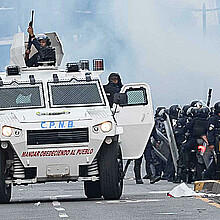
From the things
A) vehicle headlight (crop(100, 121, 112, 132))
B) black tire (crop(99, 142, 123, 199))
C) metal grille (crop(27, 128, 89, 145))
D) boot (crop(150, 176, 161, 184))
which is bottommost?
boot (crop(150, 176, 161, 184))

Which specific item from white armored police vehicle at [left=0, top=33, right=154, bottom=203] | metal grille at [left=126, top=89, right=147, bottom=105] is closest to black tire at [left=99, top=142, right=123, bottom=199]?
white armored police vehicle at [left=0, top=33, right=154, bottom=203]

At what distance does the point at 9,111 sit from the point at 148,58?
30.1 metres

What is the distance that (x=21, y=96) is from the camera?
19.5 m

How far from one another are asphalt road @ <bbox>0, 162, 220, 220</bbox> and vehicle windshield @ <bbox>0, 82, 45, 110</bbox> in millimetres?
1537

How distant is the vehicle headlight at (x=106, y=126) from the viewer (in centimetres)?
1820

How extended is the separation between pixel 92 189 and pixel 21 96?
6.33 ft

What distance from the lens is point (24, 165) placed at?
18297 mm

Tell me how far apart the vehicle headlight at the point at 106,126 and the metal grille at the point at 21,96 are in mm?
1525

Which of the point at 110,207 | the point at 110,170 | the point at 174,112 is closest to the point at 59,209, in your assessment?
the point at 110,207

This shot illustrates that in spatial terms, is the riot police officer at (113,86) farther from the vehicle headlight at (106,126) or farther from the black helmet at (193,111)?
the vehicle headlight at (106,126)

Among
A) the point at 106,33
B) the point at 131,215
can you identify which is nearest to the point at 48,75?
the point at 131,215

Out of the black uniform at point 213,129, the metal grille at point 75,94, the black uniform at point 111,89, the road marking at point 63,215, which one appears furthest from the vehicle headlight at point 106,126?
the black uniform at point 213,129

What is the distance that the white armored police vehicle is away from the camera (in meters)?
18.2

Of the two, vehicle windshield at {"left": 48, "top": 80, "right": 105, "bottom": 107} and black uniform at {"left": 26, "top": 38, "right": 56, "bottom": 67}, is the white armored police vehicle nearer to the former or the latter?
vehicle windshield at {"left": 48, "top": 80, "right": 105, "bottom": 107}
